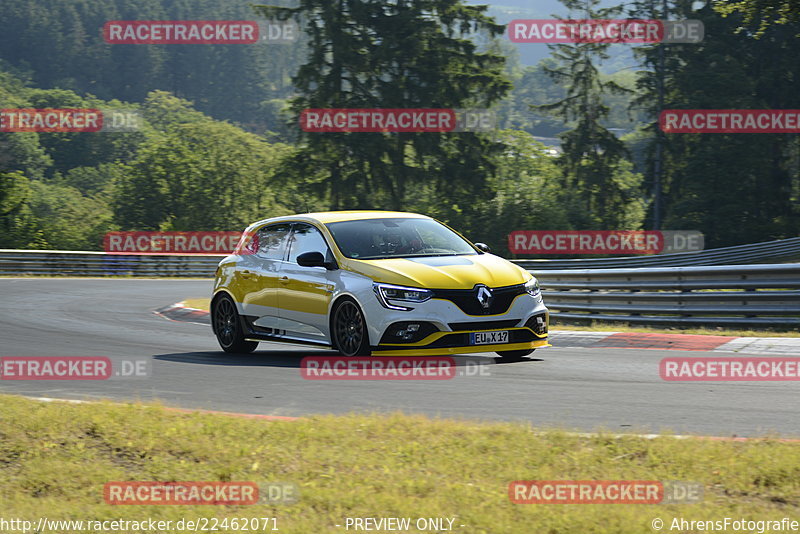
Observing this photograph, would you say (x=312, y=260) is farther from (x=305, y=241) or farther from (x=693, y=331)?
(x=693, y=331)

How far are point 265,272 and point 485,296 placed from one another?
3096 millimetres

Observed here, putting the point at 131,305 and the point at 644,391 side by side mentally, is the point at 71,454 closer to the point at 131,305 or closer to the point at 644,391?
the point at 644,391

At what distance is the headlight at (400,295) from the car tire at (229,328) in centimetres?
297

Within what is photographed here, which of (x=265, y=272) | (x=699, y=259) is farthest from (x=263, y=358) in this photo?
(x=699, y=259)

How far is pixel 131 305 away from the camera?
23125mm

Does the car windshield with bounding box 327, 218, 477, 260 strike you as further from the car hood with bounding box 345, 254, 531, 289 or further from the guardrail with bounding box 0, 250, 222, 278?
the guardrail with bounding box 0, 250, 222, 278

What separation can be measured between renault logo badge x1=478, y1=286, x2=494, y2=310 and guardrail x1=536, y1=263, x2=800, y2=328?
16.0 feet

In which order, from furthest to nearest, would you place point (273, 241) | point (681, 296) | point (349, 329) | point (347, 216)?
point (681, 296) → point (273, 241) → point (347, 216) → point (349, 329)

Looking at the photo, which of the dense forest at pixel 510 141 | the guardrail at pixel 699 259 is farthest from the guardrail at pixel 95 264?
the dense forest at pixel 510 141

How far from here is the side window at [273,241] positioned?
12.8m

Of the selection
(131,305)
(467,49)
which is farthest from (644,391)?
(467,49)

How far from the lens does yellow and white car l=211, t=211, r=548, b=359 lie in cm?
1070

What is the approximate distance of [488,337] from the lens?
427 inches

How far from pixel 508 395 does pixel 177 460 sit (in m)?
3.27
